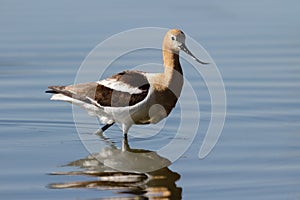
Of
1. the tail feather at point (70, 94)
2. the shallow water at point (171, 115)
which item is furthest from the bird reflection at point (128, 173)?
the tail feather at point (70, 94)

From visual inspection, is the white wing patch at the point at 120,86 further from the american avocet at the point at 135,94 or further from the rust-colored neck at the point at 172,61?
the rust-colored neck at the point at 172,61

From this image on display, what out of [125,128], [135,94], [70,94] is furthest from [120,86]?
[70,94]

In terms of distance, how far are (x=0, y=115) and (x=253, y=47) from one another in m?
4.43

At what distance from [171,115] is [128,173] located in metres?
2.26

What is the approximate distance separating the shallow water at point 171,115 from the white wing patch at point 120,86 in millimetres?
641

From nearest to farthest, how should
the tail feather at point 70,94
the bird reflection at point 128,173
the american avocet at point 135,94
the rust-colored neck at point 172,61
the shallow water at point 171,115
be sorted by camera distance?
1. the bird reflection at point 128,173
2. the shallow water at point 171,115
3. the american avocet at point 135,94
4. the tail feather at point 70,94
5. the rust-colored neck at point 172,61

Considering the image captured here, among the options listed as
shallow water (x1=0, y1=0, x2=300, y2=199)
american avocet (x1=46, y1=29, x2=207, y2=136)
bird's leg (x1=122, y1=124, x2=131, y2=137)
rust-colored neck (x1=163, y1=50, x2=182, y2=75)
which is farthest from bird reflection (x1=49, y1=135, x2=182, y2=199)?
rust-colored neck (x1=163, y1=50, x2=182, y2=75)

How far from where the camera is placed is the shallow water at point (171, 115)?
371 inches

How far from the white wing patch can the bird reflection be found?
2.08 ft

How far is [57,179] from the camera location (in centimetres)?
952

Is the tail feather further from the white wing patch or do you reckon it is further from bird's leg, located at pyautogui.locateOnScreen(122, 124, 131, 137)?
bird's leg, located at pyautogui.locateOnScreen(122, 124, 131, 137)

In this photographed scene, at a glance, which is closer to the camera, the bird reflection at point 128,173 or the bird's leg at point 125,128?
the bird reflection at point 128,173

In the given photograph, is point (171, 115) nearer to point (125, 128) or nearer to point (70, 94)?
point (125, 128)

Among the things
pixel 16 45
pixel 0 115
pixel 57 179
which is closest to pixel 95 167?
pixel 57 179
